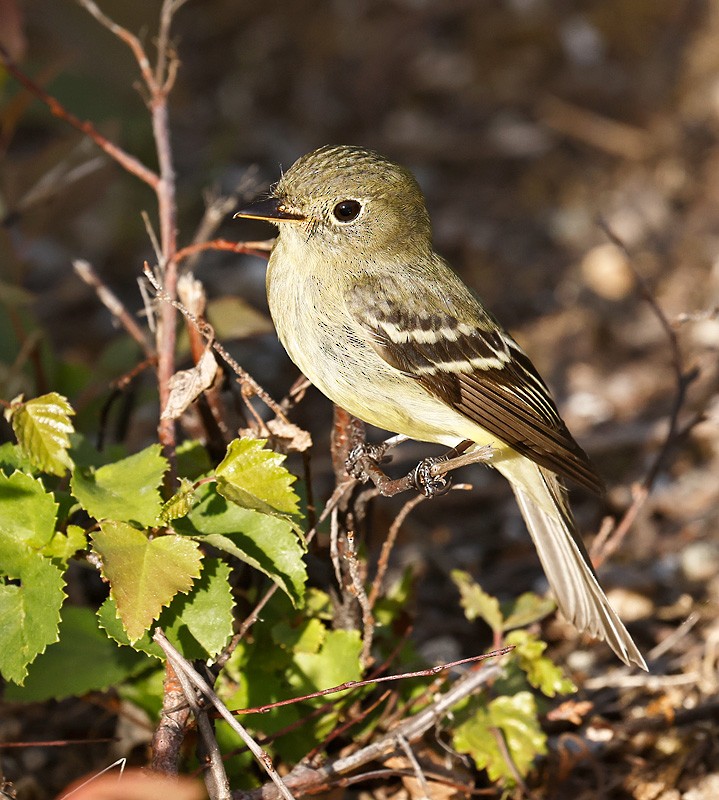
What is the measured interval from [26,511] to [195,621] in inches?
19.5

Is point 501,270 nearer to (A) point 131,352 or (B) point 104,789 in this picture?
(A) point 131,352

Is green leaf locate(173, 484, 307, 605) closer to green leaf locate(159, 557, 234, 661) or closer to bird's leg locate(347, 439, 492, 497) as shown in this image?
green leaf locate(159, 557, 234, 661)

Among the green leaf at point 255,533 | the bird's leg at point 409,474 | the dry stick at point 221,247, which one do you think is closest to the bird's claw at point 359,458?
the bird's leg at point 409,474

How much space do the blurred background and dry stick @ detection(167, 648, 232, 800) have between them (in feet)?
3.39

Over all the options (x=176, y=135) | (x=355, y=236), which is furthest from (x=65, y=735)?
(x=176, y=135)

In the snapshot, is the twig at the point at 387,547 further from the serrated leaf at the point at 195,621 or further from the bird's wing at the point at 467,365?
the serrated leaf at the point at 195,621

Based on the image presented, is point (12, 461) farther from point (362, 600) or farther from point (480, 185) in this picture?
point (480, 185)

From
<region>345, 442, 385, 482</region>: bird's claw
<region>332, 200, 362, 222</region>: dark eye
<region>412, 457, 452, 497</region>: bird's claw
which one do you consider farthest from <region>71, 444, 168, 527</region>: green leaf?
<region>332, 200, 362, 222</region>: dark eye

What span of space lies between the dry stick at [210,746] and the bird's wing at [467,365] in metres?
1.07

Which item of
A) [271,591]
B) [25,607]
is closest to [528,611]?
[271,591]

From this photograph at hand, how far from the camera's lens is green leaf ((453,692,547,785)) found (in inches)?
117

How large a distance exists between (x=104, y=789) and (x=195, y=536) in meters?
0.91

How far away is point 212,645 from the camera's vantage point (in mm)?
2498

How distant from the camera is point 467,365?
3219 mm
